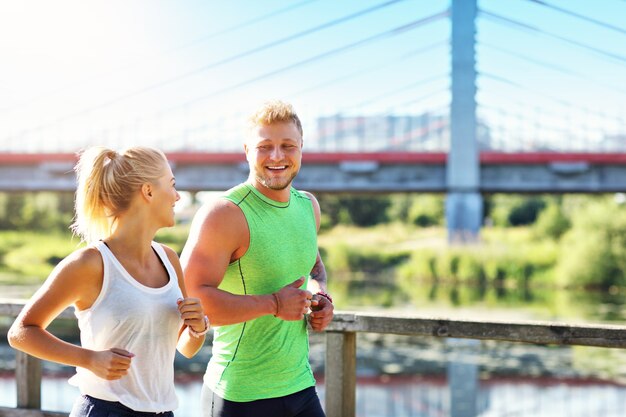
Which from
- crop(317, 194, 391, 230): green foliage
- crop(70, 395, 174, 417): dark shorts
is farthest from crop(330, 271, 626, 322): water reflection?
crop(317, 194, 391, 230): green foliage

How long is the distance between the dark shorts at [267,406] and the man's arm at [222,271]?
0.80 feet

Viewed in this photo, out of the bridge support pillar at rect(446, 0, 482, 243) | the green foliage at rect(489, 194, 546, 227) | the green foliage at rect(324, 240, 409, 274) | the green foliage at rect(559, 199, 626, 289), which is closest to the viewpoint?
the green foliage at rect(559, 199, 626, 289)

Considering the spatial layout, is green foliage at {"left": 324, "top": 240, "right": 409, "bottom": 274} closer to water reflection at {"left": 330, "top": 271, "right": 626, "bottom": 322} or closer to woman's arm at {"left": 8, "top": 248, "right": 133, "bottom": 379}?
water reflection at {"left": 330, "top": 271, "right": 626, "bottom": 322}

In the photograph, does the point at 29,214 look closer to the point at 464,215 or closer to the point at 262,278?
the point at 464,215

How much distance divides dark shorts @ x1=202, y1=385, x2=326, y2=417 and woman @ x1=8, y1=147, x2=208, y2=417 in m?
0.21

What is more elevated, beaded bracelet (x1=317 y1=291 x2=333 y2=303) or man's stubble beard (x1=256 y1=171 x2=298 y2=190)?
man's stubble beard (x1=256 y1=171 x2=298 y2=190)

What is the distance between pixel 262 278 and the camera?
2.09 metres

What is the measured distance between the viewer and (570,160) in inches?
838

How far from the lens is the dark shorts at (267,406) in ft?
6.79

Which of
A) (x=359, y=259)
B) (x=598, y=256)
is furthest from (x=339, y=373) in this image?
(x=359, y=259)

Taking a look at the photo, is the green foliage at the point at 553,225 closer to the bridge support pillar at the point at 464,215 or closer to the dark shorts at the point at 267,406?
the bridge support pillar at the point at 464,215

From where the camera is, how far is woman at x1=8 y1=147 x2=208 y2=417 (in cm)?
173

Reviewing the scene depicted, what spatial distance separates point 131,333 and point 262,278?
0.39 meters

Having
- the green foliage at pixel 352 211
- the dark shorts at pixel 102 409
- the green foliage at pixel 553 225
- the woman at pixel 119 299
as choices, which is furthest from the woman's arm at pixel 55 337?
the green foliage at pixel 352 211
